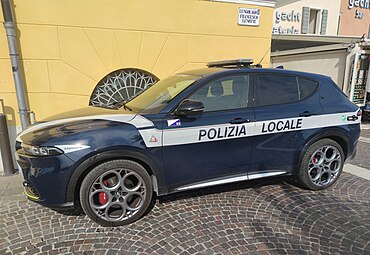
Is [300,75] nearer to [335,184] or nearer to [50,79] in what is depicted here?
[335,184]

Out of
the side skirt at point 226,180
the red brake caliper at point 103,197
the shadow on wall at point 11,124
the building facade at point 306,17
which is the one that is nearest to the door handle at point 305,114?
the side skirt at point 226,180

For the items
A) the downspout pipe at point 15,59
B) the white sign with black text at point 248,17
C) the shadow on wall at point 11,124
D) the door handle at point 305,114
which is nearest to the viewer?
the door handle at point 305,114

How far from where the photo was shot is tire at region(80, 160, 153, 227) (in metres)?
2.57

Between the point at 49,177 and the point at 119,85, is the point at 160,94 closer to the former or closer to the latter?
the point at 49,177

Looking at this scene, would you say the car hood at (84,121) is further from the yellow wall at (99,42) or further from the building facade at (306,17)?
the building facade at (306,17)

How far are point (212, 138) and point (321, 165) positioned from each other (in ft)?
5.65

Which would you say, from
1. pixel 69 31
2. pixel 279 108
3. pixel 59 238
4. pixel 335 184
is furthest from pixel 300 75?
pixel 69 31

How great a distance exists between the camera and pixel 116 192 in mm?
2691

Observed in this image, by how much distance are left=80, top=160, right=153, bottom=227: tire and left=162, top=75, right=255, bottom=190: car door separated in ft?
1.04

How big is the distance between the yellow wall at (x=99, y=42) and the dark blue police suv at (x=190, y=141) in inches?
75.5

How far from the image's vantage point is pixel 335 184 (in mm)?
3756

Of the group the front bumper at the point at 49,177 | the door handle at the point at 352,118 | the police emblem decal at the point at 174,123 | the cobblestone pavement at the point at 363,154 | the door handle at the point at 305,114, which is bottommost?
the cobblestone pavement at the point at 363,154

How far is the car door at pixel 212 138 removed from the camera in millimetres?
2748

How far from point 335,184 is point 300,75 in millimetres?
1723
